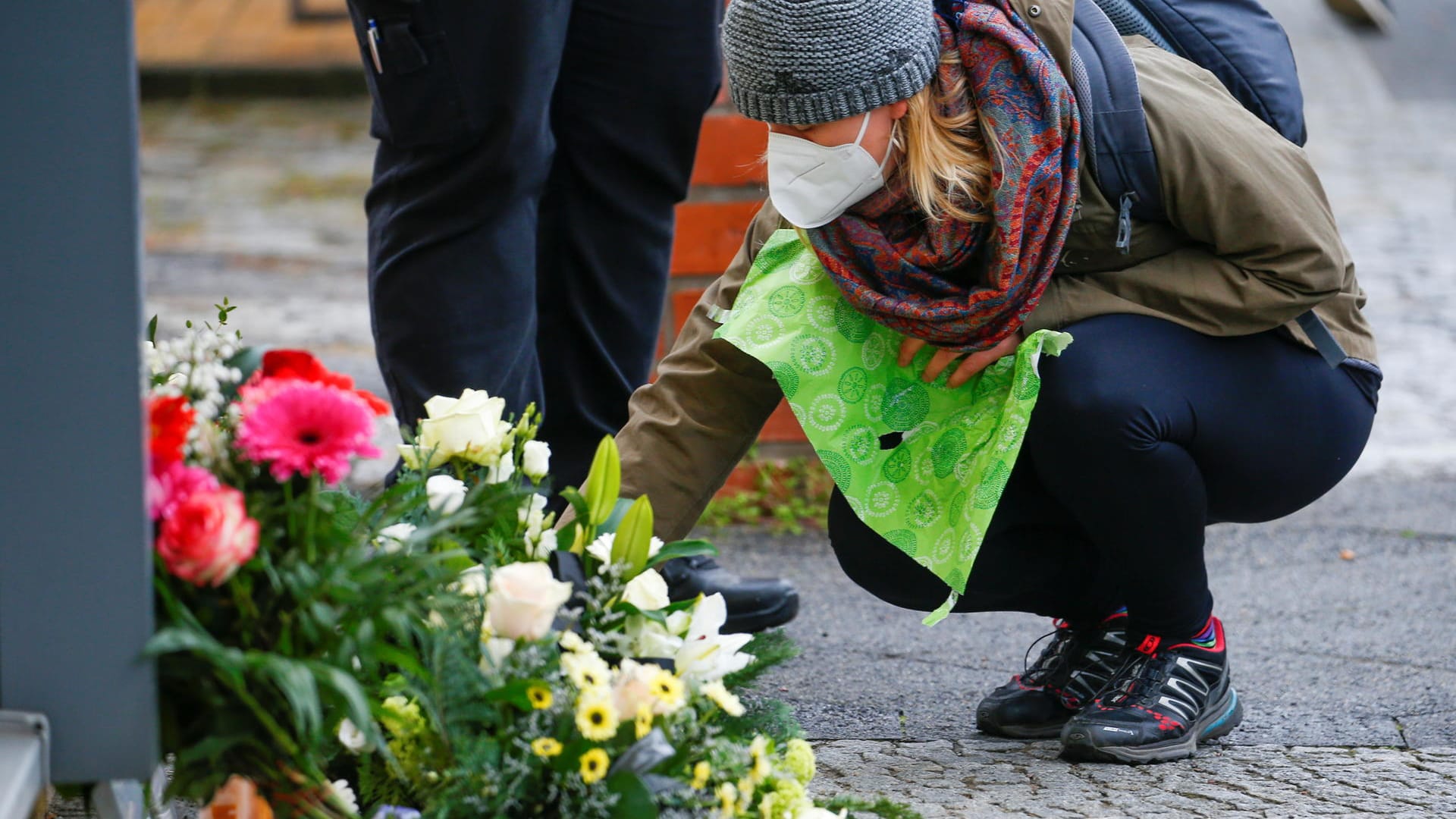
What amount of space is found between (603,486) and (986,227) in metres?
0.59

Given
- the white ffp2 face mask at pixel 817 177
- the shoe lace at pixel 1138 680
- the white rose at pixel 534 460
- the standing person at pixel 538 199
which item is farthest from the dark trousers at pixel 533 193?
the shoe lace at pixel 1138 680

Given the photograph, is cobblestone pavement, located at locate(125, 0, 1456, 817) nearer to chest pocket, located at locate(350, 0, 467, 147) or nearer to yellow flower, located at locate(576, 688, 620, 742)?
yellow flower, located at locate(576, 688, 620, 742)

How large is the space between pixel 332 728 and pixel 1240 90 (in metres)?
1.31

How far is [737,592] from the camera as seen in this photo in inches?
93.9

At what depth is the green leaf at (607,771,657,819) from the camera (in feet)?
3.90

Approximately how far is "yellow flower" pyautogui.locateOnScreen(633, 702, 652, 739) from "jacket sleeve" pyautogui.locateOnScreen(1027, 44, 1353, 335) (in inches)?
32.7

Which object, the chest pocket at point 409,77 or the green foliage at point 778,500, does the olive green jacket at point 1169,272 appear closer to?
the chest pocket at point 409,77

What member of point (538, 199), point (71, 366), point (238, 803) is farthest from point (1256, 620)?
point (71, 366)

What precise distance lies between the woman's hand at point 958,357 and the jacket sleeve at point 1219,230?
1.9 inches

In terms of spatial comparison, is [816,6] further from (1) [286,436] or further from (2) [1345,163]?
(2) [1345,163]

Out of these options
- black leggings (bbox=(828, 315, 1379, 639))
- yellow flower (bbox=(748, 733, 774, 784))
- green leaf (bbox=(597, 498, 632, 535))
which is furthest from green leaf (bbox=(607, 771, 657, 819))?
black leggings (bbox=(828, 315, 1379, 639))

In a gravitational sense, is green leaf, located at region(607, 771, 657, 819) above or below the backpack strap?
below

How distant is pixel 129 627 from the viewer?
3.52ft

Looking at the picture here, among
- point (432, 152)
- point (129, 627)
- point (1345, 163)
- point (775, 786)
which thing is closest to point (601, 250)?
point (432, 152)
